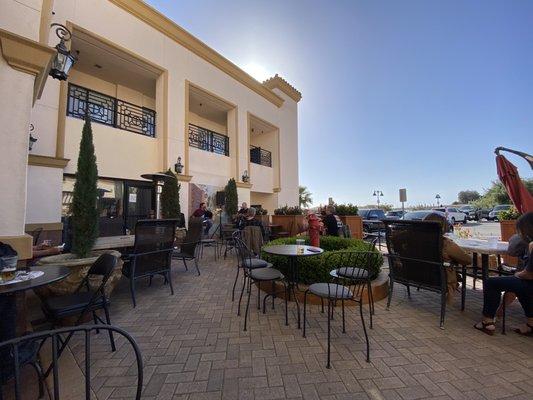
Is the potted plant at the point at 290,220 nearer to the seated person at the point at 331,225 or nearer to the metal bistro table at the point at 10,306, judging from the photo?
the seated person at the point at 331,225

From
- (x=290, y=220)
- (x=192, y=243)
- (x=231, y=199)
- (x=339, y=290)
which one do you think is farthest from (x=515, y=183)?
(x=231, y=199)

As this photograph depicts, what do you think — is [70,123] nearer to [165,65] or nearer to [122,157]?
[122,157]

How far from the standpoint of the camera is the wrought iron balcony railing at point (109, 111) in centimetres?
736

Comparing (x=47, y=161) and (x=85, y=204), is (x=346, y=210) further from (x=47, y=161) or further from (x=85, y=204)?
(x=47, y=161)

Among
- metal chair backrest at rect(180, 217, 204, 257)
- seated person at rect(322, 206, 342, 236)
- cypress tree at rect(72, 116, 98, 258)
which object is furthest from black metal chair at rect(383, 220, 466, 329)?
cypress tree at rect(72, 116, 98, 258)

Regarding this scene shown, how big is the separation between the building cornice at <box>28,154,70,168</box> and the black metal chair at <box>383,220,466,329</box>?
729cm

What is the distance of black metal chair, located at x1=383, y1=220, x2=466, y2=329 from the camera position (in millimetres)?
3004

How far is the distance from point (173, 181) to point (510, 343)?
26.9ft

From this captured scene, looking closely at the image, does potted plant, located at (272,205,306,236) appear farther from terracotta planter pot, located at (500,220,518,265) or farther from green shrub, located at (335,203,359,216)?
terracotta planter pot, located at (500,220,518,265)

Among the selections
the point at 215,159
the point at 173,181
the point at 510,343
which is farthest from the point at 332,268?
the point at 215,159

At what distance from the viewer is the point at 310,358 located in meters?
2.34

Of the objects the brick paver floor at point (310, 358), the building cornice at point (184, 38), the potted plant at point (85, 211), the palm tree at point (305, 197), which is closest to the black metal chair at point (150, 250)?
the potted plant at point (85, 211)

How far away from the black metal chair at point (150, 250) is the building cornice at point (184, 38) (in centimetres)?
798

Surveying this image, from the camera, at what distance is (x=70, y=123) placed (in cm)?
683
